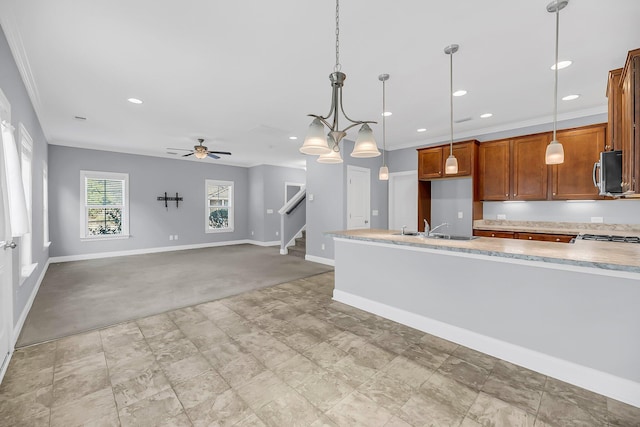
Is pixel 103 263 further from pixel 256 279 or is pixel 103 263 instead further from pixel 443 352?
pixel 443 352

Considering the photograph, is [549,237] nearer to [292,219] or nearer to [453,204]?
[453,204]

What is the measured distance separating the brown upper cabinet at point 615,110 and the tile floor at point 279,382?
217cm

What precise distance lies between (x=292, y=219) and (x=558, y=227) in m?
5.65

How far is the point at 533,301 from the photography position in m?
2.23

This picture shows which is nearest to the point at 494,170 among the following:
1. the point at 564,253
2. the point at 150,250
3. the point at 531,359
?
the point at 564,253

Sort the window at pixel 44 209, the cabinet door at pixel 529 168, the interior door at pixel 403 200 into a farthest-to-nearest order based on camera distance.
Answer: the interior door at pixel 403 200 < the window at pixel 44 209 < the cabinet door at pixel 529 168

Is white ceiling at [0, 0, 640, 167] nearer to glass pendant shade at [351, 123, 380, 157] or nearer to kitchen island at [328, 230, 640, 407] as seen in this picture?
glass pendant shade at [351, 123, 380, 157]

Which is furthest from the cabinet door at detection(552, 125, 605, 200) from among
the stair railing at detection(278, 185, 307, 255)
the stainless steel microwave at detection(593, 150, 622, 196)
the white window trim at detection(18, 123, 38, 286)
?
the white window trim at detection(18, 123, 38, 286)

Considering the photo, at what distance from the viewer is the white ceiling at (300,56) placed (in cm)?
211

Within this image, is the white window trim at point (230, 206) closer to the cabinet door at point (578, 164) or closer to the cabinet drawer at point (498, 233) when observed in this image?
the cabinet drawer at point (498, 233)

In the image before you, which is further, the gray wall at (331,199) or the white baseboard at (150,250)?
the white baseboard at (150,250)

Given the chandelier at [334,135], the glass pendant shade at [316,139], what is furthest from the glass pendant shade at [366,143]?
the glass pendant shade at [316,139]

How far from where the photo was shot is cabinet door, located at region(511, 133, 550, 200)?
433 cm

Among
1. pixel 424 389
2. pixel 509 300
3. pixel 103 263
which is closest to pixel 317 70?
pixel 509 300
